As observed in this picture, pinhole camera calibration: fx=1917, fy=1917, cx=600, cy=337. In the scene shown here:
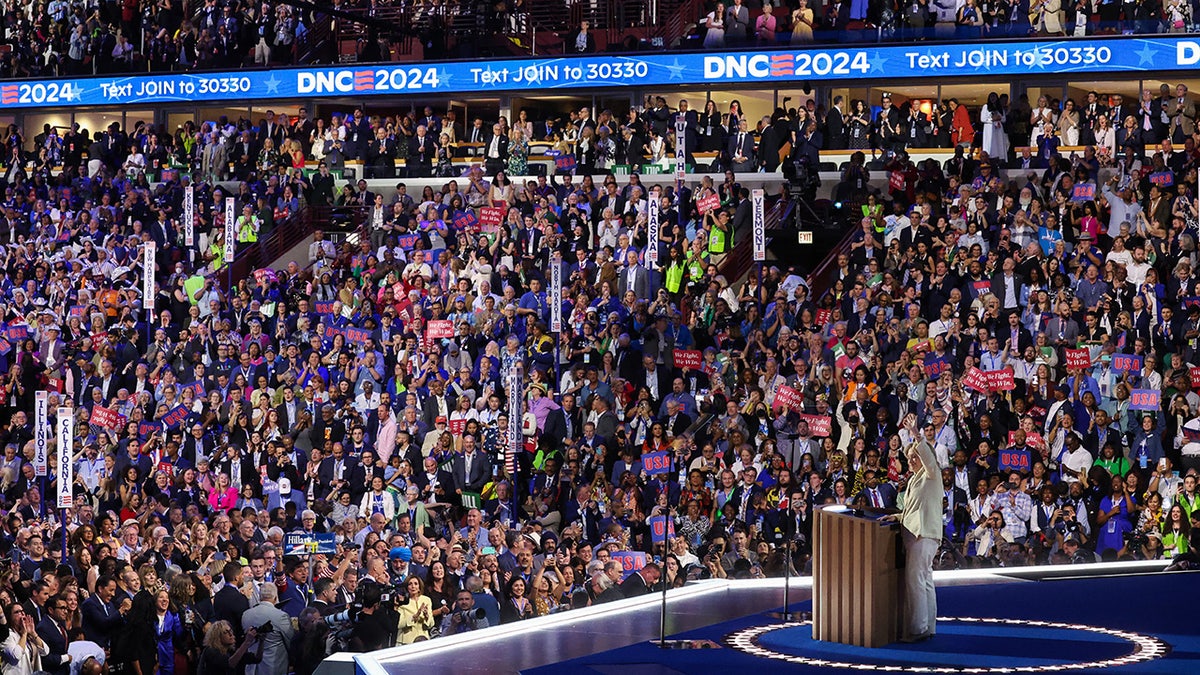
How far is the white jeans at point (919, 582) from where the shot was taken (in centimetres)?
1246

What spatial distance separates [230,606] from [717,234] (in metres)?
12.7

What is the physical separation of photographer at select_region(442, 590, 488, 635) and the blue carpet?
2.04m

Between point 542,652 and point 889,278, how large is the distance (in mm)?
11207

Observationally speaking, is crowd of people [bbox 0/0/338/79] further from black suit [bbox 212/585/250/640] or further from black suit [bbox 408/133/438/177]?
black suit [bbox 212/585/250/640]

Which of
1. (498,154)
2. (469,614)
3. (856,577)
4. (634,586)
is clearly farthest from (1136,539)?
(498,154)

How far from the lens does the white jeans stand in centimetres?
1246

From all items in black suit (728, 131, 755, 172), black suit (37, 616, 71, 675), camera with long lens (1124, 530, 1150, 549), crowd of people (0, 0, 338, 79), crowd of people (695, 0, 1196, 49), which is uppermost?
crowd of people (0, 0, 338, 79)

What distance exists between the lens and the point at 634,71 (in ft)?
109

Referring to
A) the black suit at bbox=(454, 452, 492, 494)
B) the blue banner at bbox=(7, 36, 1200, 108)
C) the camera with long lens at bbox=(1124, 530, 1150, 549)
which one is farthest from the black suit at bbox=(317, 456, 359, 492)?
the blue banner at bbox=(7, 36, 1200, 108)

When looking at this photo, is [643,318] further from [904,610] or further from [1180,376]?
[904,610]

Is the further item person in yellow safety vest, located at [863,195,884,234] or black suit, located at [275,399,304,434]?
person in yellow safety vest, located at [863,195,884,234]

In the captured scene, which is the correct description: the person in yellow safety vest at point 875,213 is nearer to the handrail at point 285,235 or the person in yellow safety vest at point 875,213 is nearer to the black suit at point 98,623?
the handrail at point 285,235

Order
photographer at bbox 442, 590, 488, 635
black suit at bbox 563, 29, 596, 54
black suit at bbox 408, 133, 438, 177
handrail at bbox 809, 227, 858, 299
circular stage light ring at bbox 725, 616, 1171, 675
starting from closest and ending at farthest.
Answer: circular stage light ring at bbox 725, 616, 1171, 675, photographer at bbox 442, 590, 488, 635, handrail at bbox 809, 227, 858, 299, black suit at bbox 408, 133, 438, 177, black suit at bbox 563, 29, 596, 54

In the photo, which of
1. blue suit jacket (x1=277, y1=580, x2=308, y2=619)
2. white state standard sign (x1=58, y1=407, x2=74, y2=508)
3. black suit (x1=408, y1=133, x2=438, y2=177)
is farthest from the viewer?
black suit (x1=408, y1=133, x2=438, y2=177)
